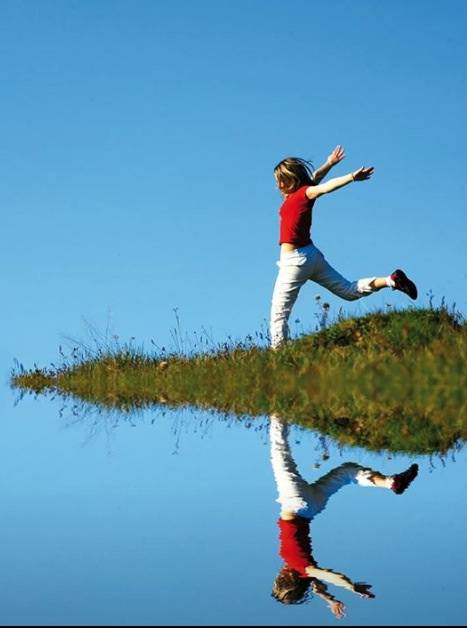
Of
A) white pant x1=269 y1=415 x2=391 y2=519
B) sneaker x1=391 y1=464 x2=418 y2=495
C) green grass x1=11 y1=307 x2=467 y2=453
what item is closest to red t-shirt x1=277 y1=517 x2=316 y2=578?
white pant x1=269 y1=415 x2=391 y2=519

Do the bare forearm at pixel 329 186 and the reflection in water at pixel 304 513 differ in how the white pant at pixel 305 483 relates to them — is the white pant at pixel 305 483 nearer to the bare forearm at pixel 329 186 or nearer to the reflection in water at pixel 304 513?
the reflection in water at pixel 304 513

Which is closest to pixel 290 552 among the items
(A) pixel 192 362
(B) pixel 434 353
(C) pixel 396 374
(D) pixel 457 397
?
(D) pixel 457 397

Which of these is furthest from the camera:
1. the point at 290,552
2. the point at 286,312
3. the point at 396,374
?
the point at 286,312

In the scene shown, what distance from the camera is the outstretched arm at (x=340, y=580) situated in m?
3.29

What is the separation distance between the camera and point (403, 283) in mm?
14680

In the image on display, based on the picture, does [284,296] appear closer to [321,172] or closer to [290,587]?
[321,172]

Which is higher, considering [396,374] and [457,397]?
[396,374]

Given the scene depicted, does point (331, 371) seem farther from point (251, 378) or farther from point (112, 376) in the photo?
point (112, 376)

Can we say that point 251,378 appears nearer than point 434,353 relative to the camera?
No

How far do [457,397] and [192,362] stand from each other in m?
Result: 7.85

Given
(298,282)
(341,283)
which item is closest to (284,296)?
(298,282)

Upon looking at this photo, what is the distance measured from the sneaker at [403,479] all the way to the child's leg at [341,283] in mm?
8655

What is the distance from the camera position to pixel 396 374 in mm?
11750

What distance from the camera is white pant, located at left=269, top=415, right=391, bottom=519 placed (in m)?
4.77
